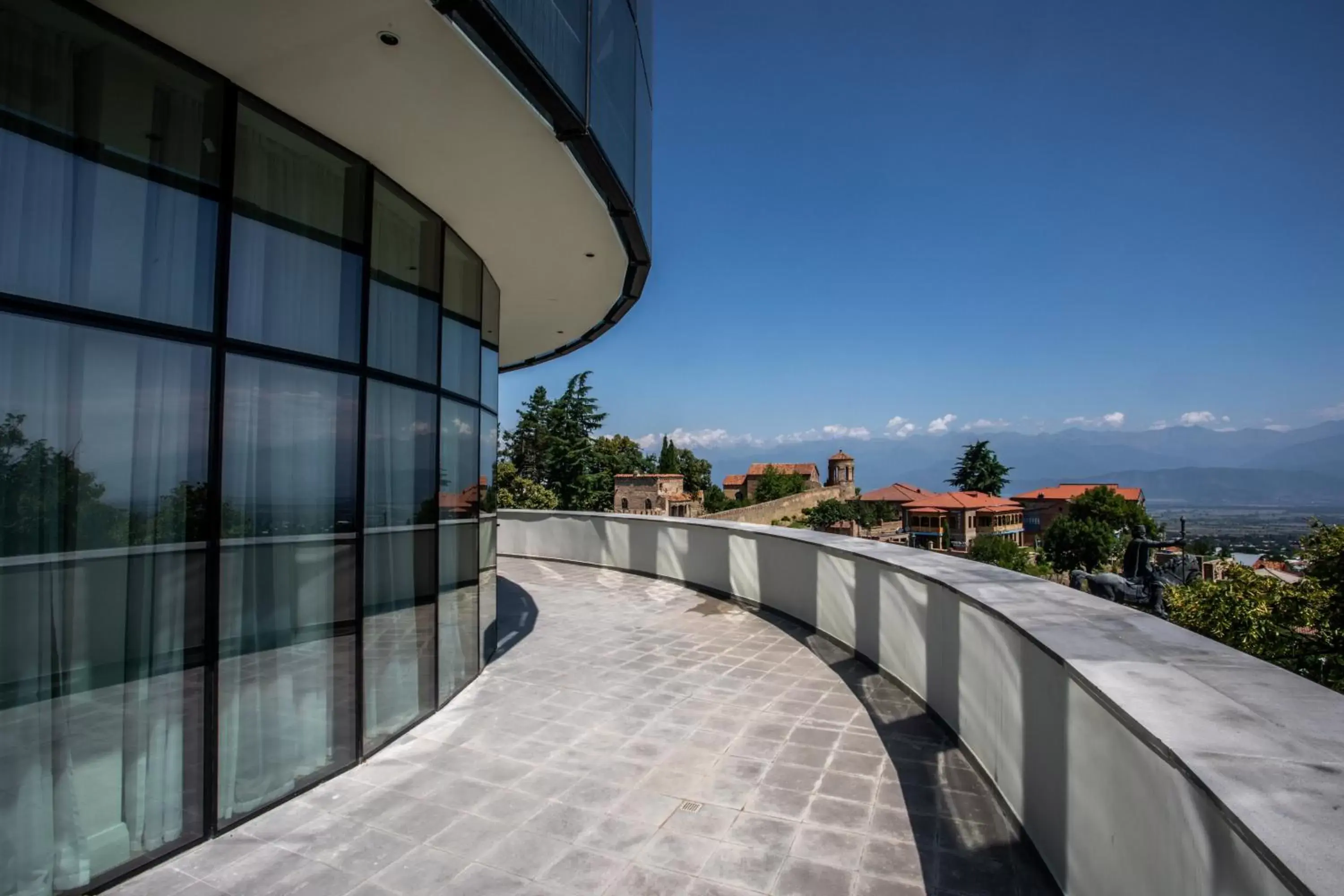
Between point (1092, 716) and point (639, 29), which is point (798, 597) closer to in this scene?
point (1092, 716)

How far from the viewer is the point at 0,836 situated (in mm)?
2785

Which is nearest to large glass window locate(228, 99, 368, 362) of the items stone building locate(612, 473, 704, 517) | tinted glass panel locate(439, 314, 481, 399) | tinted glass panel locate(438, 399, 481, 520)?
tinted glass panel locate(439, 314, 481, 399)

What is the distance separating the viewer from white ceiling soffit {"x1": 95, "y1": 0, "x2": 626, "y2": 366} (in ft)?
10.1

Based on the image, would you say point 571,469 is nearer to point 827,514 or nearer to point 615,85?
point 827,514

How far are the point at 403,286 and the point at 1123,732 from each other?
5199 mm

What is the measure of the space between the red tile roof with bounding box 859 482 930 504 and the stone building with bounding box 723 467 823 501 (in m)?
5.39

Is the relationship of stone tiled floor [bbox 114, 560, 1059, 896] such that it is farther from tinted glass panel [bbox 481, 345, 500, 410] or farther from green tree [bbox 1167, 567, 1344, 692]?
green tree [bbox 1167, 567, 1344, 692]

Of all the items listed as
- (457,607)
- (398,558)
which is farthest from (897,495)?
(398,558)

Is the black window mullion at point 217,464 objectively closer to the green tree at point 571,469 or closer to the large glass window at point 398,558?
the large glass window at point 398,558

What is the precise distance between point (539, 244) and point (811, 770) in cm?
483

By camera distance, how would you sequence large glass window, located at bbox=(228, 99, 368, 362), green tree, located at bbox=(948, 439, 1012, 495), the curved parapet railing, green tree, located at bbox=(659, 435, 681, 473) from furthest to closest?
green tree, located at bbox=(948, 439, 1012, 495)
green tree, located at bbox=(659, 435, 681, 473)
large glass window, located at bbox=(228, 99, 368, 362)
the curved parapet railing

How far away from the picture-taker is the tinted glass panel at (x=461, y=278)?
5.86 meters

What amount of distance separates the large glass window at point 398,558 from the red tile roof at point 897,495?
8656 centimetres

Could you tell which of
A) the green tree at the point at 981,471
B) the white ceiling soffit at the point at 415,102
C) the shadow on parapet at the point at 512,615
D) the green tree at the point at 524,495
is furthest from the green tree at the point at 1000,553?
the white ceiling soffit at the point at 415,102
